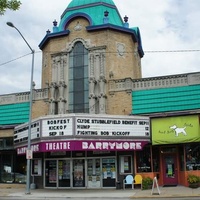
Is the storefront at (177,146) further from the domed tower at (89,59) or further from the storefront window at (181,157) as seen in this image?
the domed tower at (89,59)

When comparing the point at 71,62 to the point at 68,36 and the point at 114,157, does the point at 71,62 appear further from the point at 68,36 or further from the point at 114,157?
the point at 114,157

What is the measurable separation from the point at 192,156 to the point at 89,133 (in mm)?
7015

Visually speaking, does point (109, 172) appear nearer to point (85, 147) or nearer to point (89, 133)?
point (85, 147)

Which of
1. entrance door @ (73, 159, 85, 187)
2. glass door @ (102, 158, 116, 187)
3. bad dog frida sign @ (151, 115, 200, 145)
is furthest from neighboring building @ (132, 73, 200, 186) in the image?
entrance door @ (73, 159, 85, 187)

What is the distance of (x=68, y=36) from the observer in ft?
100

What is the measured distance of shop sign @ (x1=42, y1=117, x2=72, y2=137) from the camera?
23.9 meters

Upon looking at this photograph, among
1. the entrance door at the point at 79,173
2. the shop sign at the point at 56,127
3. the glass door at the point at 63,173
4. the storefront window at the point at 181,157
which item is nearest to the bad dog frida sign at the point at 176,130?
the storefront window at the point at 181,157

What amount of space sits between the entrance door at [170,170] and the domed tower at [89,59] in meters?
5.13

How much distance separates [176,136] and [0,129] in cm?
1468

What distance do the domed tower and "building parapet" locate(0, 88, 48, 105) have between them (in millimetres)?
771

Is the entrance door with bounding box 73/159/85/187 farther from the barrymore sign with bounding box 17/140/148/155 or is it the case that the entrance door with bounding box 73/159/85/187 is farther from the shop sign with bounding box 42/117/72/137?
the shop sign with bounding box 42/117/72/137

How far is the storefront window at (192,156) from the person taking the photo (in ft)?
78.9

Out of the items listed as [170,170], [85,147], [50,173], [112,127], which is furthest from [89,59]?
[170,170]

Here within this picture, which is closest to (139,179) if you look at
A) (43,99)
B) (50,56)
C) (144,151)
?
(144,151)
